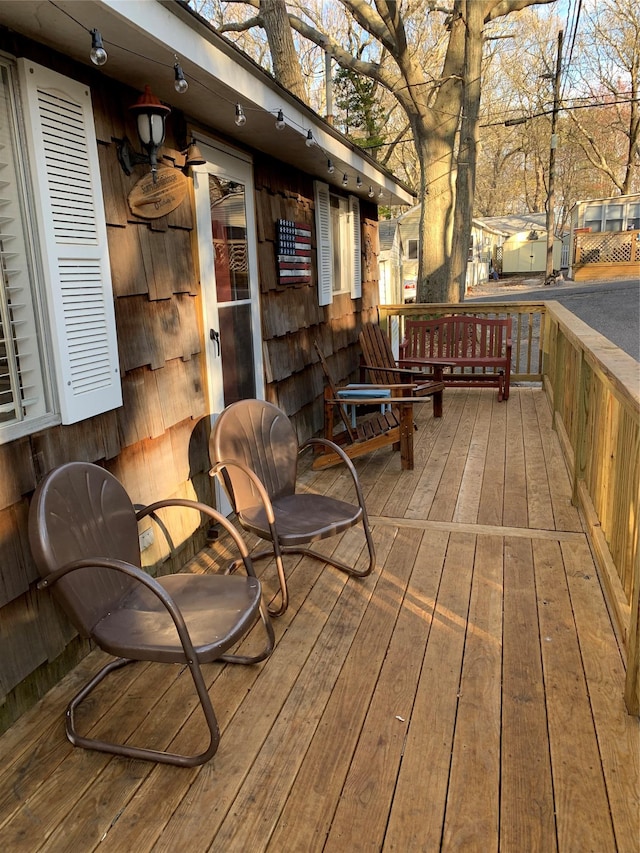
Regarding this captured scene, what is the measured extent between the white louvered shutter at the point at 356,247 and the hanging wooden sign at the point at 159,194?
3384mm

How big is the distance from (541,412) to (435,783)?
454cm

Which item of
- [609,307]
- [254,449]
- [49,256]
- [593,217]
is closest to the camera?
[49,256]

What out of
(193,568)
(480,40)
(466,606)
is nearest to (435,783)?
(466,606)

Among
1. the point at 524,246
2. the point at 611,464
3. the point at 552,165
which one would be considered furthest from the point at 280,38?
the point at 524,246

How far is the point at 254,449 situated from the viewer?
2.84 m

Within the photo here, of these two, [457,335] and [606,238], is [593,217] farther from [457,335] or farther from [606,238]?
[457,335]

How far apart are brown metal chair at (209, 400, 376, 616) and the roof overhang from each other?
4.31 feet

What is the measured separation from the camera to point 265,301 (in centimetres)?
389

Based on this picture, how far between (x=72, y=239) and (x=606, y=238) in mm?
26048

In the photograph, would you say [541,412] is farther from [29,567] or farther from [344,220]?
[29,567]

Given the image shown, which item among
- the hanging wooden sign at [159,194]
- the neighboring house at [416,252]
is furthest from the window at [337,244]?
the neighboring house at [416,252]

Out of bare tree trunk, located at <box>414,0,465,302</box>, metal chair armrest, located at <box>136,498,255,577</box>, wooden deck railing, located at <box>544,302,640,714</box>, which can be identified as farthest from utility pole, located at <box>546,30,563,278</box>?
metal chair armrest, located at <box>136,498,255,577</box>

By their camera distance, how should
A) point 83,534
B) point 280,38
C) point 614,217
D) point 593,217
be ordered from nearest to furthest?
point 83,534 < point 280,38 < point 614,217 < point 593,217

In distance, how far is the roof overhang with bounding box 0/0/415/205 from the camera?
1.78 m
